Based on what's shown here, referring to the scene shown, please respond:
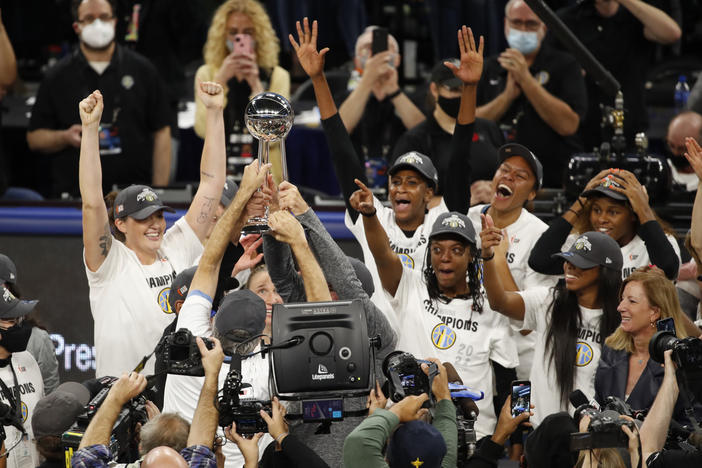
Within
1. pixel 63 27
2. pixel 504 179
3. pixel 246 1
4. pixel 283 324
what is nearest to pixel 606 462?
pixel 283 324

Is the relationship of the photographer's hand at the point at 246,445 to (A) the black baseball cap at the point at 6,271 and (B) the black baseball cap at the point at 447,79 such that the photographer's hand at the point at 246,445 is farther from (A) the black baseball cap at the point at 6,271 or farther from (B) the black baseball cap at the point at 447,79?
(B) the black baseball cap at the point at 447,79

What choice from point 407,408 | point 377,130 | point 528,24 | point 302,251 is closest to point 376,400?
point 407,408

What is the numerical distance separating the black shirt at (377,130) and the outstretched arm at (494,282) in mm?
2459

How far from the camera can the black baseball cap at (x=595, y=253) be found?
6305mm

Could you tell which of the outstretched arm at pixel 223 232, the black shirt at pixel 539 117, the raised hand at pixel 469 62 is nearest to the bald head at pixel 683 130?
the black shirt at pixel 539 117

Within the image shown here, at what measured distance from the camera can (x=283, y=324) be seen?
15.8 ft

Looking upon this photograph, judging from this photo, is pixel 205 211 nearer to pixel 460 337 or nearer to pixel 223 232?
pixel 223 232

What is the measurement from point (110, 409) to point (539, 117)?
4441 mm

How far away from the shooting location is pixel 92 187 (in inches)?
240

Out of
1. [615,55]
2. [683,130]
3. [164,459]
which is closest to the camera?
[164,459]

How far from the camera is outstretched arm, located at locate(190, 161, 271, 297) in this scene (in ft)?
17.6

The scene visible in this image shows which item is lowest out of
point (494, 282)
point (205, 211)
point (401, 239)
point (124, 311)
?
point (124, 311)

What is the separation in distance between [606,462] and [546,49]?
4064 millimetres

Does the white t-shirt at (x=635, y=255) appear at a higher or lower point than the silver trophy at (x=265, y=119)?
lower
